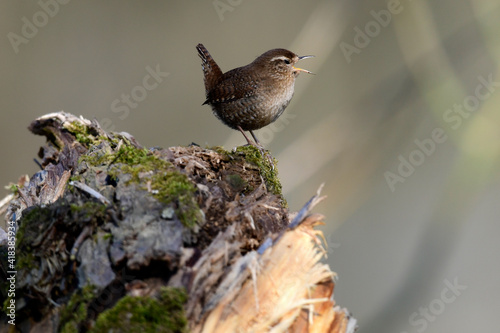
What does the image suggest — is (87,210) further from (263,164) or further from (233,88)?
(233,88)

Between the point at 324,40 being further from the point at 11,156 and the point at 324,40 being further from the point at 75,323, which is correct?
the point at 75,323

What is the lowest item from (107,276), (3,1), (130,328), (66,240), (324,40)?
(130,328)

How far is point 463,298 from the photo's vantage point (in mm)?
5082

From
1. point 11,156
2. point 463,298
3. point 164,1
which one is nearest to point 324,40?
point 164,1

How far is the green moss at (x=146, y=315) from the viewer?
1.40m

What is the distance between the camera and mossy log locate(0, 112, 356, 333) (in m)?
1.45

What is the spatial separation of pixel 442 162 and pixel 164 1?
12.5 feet
